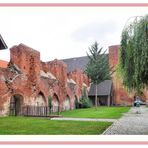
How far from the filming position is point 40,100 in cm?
3198

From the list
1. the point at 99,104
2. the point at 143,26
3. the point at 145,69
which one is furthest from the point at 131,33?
the point at 99,104

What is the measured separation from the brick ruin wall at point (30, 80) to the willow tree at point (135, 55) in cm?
1396

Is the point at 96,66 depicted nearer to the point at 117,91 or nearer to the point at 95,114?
the point at 117,91

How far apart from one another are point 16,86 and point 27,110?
2.35 metres

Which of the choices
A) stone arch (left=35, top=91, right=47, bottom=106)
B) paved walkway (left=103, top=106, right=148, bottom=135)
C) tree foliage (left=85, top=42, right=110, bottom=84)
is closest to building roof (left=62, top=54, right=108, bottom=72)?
tree foliage (left=85, top=42, right=110, bottom=84)

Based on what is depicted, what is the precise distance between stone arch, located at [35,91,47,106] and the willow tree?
719 inches

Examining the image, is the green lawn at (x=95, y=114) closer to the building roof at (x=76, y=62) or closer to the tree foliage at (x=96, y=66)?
the tree foliage at (x=96, y=66)

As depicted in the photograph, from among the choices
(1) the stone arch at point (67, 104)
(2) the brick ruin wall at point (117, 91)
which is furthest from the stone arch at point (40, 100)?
(2) the brick ruin wall at point (117, 91)

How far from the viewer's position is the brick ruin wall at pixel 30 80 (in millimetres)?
26089

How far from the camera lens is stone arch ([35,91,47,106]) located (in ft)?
102

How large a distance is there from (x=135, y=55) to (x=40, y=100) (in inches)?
796

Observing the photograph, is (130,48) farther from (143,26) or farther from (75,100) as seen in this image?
(75,100)

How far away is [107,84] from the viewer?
58.3 metres

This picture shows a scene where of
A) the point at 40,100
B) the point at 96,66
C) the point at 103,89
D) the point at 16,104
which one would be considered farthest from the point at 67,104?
the point at 103,89
